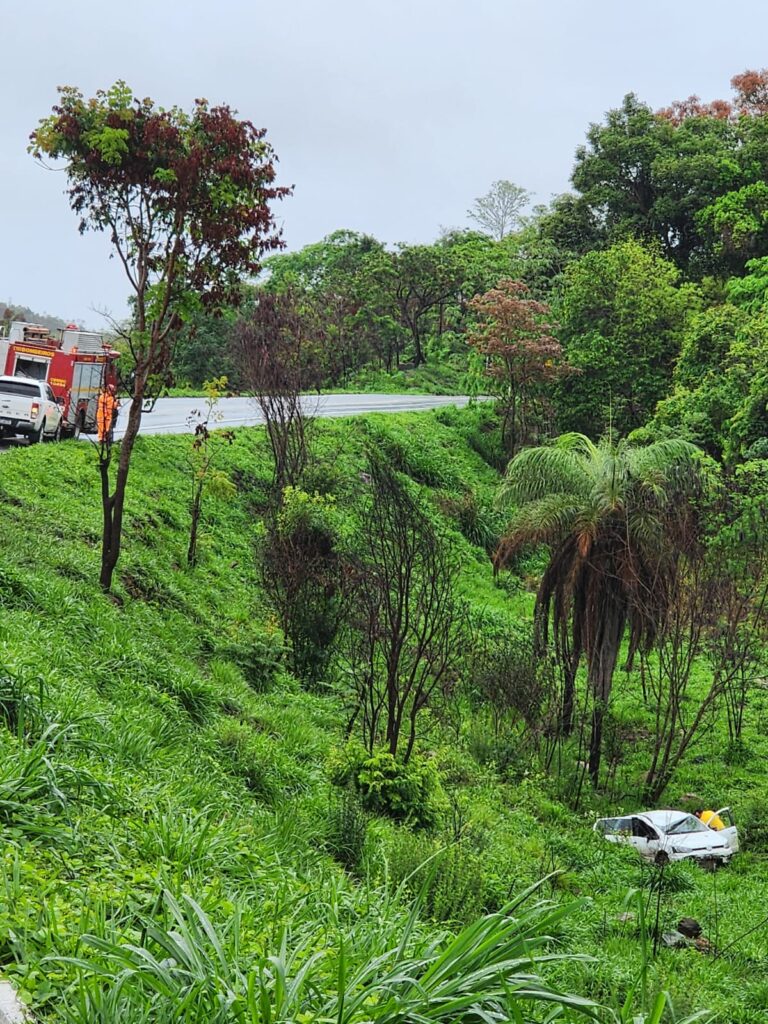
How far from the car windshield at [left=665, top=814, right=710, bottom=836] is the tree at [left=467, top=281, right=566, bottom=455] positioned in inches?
837

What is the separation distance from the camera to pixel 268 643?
51.5 ft

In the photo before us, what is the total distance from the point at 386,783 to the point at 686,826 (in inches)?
202

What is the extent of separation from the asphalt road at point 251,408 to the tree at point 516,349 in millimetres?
3141

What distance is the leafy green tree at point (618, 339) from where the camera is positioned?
114 feet

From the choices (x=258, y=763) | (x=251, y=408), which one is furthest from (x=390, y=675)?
(x=251, y=408)

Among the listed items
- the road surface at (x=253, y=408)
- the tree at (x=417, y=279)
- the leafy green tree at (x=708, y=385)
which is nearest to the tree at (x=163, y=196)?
the road surface at (x=253, y=408)

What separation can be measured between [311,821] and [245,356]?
1672cm

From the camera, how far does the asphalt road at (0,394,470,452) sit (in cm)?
2627

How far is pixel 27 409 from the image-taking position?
20.4 meters

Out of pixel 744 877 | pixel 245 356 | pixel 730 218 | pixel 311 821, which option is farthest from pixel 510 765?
pixel 730 218

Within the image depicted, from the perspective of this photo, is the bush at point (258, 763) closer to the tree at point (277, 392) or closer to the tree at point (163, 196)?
the tree at point (163, 196)

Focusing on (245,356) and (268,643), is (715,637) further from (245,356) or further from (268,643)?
(245,356)

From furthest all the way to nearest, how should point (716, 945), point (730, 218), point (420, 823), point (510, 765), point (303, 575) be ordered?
point (730, 218) → point (303, 575) → point (510, 765) → point (420, 823) → point (716, 945)

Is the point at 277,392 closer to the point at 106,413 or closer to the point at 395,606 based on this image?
the point at 106,413
